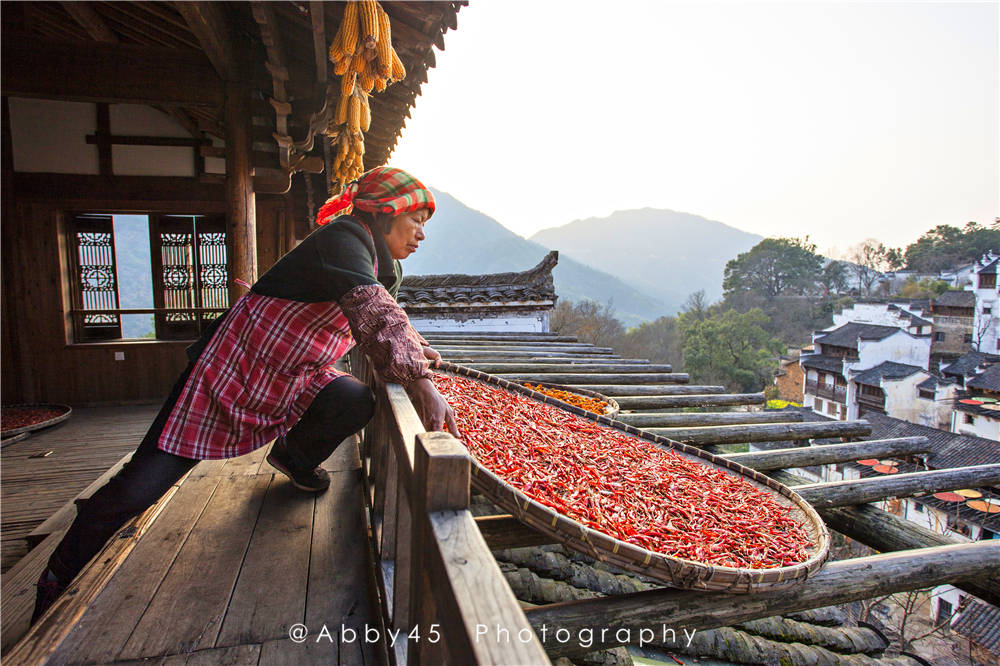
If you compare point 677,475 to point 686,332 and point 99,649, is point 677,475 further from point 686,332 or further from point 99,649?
point 686,332

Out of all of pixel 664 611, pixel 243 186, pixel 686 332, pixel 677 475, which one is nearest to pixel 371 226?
pixel 677 475

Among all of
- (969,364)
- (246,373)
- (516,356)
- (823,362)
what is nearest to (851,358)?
(823,362)

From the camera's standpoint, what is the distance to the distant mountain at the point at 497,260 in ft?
326

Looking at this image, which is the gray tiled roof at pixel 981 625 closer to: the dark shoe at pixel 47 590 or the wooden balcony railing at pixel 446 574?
the wooden balcony railing at pixel 446 574

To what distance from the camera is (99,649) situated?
141cm

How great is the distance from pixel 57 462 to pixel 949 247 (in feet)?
202

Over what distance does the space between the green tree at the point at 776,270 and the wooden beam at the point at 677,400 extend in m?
53.3

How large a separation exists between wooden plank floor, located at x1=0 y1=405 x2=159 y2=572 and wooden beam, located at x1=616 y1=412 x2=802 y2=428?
12.3ft

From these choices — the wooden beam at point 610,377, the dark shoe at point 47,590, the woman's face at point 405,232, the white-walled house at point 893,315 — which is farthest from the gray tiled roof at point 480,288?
the white-walled house at point 893,315

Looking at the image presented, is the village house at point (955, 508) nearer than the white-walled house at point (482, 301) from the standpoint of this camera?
No

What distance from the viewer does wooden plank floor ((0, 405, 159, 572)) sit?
3283 millimetres

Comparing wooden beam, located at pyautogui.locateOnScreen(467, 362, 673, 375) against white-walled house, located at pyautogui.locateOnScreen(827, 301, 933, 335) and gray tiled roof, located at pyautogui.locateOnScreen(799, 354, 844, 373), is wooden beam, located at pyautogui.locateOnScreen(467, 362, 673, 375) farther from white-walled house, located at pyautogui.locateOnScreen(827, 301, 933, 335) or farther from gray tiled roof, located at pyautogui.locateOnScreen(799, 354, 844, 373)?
white-walled house, located at pyautogui.locateOnScreen(827, 301, 933, 335)

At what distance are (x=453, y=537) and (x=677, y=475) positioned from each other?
57.7 inches

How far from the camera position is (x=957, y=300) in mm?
29906
